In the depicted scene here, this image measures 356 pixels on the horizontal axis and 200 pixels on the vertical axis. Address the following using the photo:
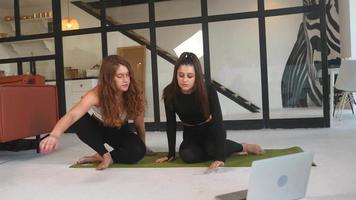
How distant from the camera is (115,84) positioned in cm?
269

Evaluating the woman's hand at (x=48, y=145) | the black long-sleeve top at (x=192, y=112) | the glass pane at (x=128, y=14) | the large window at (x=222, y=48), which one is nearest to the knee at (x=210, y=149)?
the black long-sleeve top at (x=192, y=112)

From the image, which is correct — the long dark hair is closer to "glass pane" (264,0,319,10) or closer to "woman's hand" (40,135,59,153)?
"woman's hand" (40,135,59,153)

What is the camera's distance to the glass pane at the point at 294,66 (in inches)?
188

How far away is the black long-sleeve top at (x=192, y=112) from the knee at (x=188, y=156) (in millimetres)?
133

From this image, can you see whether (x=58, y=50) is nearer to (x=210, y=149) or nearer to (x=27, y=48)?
(x=27, y=48)

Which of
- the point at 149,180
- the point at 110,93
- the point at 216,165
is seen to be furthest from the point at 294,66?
the point at 149,180

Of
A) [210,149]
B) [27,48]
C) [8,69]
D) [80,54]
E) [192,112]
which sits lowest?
[210,149]

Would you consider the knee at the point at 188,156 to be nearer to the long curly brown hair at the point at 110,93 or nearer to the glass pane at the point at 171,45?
the long curly brown hair at the point at 110,93

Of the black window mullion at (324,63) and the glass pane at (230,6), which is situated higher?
the glass pane at (230,6)

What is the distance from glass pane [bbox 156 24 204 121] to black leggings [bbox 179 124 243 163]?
2.49 meters

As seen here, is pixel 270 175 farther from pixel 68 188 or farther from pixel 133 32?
pixel 133 32

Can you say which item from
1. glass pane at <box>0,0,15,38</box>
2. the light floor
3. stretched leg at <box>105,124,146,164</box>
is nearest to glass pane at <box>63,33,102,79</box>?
glass pane at <box>0,0,15,38</box>

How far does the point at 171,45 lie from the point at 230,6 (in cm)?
96

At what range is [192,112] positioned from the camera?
2.69m
